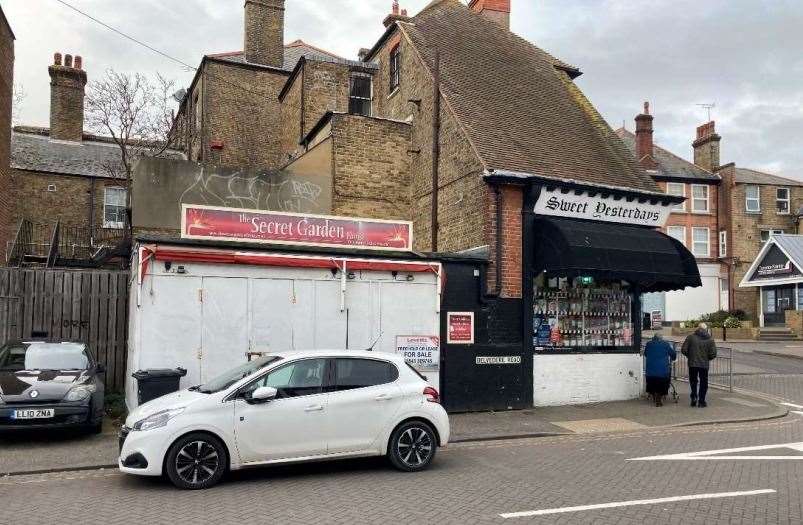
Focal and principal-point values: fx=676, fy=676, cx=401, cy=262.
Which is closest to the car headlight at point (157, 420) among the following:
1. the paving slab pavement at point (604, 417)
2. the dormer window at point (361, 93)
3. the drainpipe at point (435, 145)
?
the paving slab pavement at point (604, 417)

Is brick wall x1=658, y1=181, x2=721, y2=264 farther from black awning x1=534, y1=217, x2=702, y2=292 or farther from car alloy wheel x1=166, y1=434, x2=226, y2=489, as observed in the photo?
car alloy wheel x1=166, y1=434, x2=226, y2=489

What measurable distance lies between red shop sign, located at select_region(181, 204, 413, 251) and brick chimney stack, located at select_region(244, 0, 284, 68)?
17692 mm

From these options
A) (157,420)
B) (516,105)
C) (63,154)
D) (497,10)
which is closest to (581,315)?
(516,105)

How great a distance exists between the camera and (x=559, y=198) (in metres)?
14.6

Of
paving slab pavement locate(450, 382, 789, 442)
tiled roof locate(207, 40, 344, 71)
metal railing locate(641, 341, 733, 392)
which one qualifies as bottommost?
paving slab pavement locate(450, 382, 789, 442)

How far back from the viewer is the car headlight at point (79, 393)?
996 cm

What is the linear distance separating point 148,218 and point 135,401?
628cm

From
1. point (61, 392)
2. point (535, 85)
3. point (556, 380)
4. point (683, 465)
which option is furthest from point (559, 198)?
point (61, 392)

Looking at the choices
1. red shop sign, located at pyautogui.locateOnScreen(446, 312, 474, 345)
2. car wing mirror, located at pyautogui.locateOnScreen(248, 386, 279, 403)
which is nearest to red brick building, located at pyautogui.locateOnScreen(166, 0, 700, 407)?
red shop sign, located at pyautogui.locateOnScreen(446, 312, 474, 345)

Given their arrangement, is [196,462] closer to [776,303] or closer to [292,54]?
[292,54]

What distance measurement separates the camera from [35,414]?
31.7 feet

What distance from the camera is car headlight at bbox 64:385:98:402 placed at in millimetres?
9961

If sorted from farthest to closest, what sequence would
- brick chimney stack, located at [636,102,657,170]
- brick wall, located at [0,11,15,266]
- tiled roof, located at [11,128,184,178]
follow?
brick chimney stack, located at [636,102,657,170] < tiled roof, located at [11,128,184,178] < brick wall, located at [0,11,15,266]

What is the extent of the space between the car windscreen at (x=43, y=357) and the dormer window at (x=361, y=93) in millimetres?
12880
